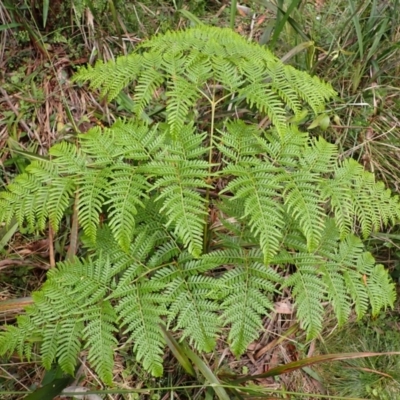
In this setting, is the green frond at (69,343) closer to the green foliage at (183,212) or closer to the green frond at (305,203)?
the green foliage at (183,212)

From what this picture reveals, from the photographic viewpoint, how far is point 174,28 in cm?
282

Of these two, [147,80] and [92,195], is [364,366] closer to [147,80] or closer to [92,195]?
[92,195]

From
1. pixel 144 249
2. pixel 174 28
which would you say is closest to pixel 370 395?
pixel 144 249

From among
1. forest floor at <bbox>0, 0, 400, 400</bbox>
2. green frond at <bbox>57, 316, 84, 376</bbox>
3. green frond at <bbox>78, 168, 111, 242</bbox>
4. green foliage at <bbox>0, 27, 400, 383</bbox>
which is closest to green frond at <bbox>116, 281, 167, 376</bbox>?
green foliage at <bbox>0, 27, 400, 383</bbox>

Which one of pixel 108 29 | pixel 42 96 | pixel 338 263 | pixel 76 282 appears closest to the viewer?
pixel 76 282

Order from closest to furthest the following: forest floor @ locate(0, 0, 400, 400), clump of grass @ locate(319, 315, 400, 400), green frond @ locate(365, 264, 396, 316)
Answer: green frond @ locate(365, 264, 396, 316)
forest floor @ locate(0, 0, 400, 400)
clump of grass @ locate(319, 315, 400, 400)

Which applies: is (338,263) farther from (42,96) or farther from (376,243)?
(42,96)

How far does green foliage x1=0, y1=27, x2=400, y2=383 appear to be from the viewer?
1.63 m

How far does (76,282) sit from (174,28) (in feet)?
5.88

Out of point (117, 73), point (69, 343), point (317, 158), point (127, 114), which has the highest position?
point (117, 73)

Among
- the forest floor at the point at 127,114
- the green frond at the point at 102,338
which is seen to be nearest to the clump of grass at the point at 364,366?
the forest floor at the point at 127,114

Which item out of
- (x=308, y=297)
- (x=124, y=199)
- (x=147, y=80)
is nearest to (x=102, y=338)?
(x=124, y=199)

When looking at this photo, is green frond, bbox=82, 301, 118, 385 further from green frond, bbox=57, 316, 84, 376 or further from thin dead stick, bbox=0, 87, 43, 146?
thin dead stick, bbox=0, 87, 43, 146

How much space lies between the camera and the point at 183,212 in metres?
1.59
